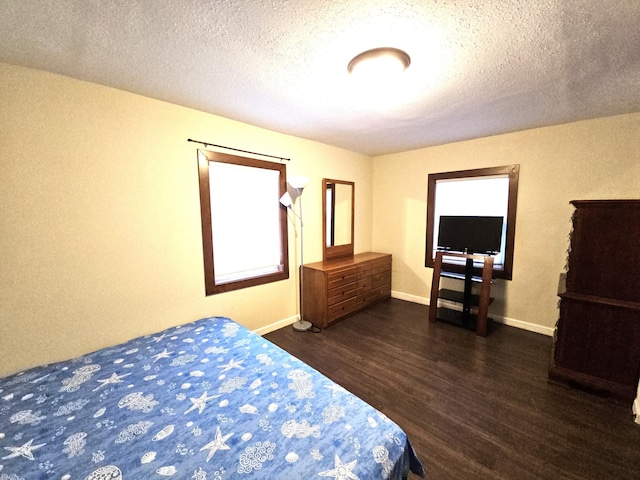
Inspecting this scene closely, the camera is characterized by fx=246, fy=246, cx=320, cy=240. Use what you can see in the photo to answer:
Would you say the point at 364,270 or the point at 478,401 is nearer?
the point at 478,401

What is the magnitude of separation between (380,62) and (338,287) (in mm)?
2433

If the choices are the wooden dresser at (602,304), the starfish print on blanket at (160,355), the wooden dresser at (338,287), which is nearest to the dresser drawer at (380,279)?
the wooden dresser at (338,287)

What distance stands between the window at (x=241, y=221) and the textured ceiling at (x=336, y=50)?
0.62 m

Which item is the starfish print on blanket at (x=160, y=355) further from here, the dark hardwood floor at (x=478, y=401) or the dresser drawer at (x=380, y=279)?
the dresser drawer at (x=380, y=279)

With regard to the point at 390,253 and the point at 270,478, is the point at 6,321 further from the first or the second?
the point at 390,253

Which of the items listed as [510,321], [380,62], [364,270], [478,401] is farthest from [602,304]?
[380,62]

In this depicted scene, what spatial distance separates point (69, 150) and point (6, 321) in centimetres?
122

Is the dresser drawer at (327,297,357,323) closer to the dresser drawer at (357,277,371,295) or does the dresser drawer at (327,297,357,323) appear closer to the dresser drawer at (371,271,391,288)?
the dresser drawer at (357,277,371,295)

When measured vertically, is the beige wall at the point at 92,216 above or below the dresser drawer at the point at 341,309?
above

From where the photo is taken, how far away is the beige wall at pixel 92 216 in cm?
163

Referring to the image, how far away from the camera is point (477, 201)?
339 centimetres

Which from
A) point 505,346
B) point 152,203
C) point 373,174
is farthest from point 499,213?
point 152,203

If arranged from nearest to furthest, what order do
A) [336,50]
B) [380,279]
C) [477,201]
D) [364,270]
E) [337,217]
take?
[336,50] → [477,201] → [364,270] → [337,217] → [380,279]

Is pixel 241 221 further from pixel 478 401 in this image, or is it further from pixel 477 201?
pixel 477 201
